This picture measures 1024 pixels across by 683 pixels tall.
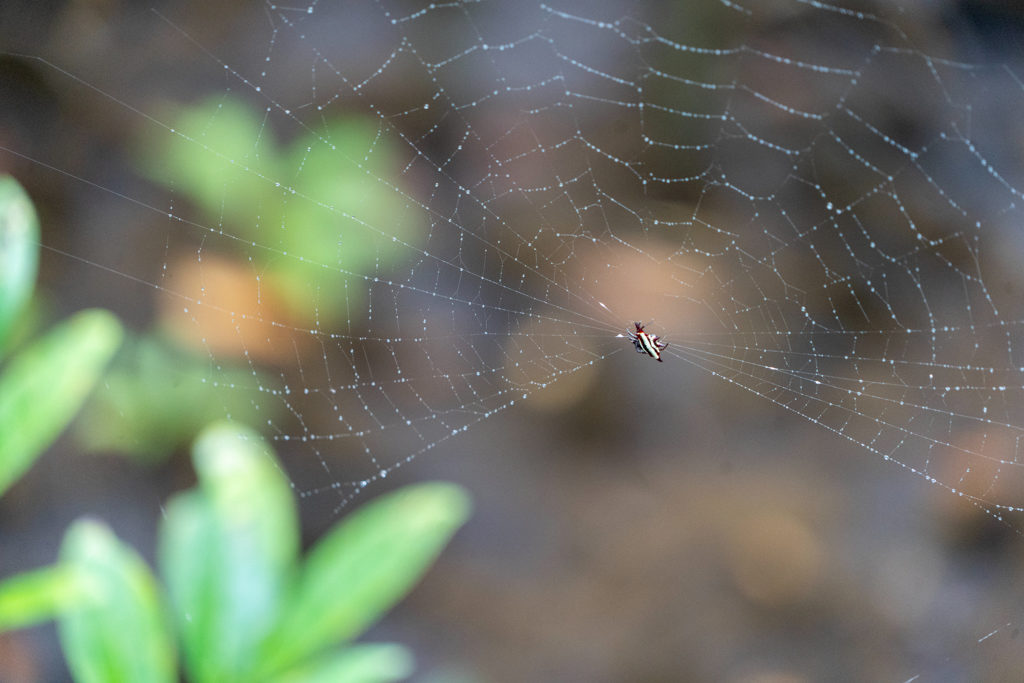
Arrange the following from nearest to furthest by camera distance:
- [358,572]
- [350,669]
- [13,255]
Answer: [13,255] → [350,669] → [358,572]

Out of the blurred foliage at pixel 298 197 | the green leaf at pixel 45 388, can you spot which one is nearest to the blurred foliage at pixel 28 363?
the green leaf at pixel 45 388

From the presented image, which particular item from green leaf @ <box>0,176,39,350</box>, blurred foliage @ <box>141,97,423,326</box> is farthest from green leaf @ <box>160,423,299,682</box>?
blurred foliage @ <box>141,97,423,326</box>

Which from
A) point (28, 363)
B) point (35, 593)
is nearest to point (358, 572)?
point (35, 593)

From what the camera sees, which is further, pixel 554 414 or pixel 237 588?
pixel 554 414

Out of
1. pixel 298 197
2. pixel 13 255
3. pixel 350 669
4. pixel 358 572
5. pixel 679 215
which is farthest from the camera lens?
pixel 679 215

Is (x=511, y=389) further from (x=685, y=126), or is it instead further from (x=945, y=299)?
(x=945, y=299)

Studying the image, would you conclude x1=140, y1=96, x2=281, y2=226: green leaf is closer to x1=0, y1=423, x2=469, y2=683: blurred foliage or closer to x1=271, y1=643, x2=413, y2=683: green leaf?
x1=0, y1=423, x2=469, y2=683: blurred foliage

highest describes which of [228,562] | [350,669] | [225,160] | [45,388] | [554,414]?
[225,160]

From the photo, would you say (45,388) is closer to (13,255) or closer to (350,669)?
(13,255)
